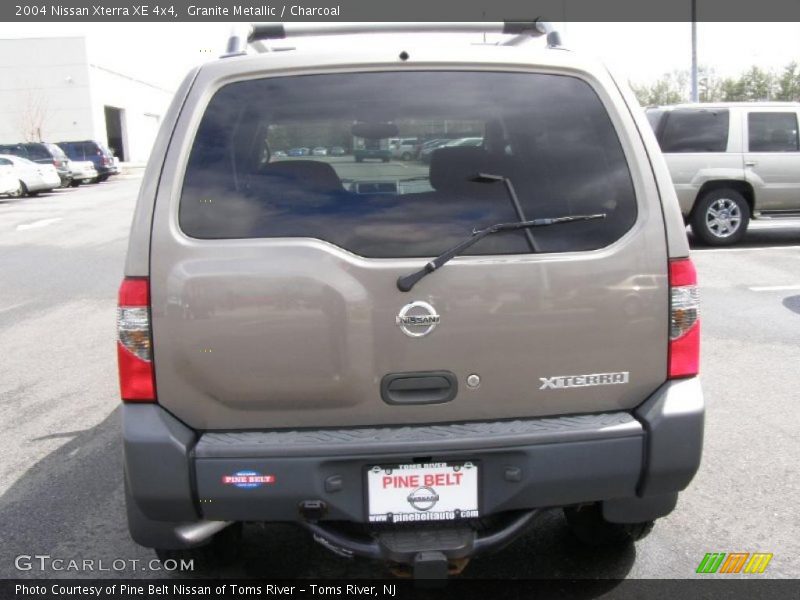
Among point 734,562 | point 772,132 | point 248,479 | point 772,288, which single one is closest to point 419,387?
point 248,479

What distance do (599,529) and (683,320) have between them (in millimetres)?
1053

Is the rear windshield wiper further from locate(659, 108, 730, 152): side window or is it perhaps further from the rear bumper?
locate(659, 108, 730, 152): side window

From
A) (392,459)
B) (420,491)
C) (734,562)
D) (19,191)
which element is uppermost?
(19,191)

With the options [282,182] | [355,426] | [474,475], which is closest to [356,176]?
[282,182]

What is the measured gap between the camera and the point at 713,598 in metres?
2.98

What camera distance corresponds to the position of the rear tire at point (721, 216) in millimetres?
11602

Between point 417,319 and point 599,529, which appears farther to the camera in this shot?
point 599,529

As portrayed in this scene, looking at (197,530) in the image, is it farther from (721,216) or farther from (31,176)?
(31,176)

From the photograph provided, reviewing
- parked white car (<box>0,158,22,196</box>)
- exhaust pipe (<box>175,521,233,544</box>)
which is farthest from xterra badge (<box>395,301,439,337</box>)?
parked white car (<box>0,158,22,196</box>)

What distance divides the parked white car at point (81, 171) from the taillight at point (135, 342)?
3185 centimetres

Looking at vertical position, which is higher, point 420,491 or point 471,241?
point 471,241

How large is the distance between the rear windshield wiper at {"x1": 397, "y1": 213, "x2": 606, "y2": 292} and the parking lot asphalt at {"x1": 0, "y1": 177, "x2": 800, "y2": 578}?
1437 millimetres

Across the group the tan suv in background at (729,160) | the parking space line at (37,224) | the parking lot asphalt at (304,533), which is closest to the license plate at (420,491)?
the parking lot asphalt at (304,533)

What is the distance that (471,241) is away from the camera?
2.44m
